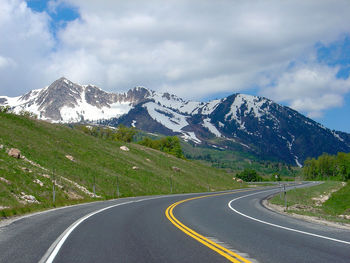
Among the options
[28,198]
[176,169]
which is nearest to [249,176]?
[176,169]

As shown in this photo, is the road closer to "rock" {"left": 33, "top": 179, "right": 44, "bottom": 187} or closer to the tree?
"rock" {"left": 33, "top": 179, "right": 44, "bottom": 187}

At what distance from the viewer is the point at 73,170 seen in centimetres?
4566

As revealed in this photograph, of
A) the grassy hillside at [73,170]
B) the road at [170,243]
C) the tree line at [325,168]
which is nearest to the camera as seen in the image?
the road at [170,243]

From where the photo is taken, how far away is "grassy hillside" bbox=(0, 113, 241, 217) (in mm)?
29172

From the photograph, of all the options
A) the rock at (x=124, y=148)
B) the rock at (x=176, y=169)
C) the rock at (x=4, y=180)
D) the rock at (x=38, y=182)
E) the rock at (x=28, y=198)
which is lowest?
the rock at (x=28, y=198)

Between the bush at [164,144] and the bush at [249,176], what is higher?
the bush at [164,144]

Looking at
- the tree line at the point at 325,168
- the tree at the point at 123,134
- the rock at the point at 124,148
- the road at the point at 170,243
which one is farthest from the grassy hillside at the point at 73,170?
the tree line at the point at 325,168

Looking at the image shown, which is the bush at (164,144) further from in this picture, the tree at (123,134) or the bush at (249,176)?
the bush at (249,176)

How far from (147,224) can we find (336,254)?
8.20m

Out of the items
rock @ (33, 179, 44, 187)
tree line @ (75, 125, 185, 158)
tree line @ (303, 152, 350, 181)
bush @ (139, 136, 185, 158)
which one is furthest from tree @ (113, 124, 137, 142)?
tree line @ (303, 152, 350, 181)

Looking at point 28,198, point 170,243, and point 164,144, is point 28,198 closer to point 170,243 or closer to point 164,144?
point 170,243

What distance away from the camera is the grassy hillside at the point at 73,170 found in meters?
29.2

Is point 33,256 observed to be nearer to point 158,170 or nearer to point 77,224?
point 77,224

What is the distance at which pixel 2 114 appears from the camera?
60.2 meters
